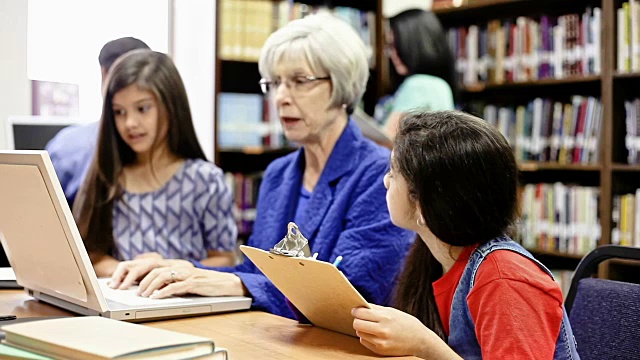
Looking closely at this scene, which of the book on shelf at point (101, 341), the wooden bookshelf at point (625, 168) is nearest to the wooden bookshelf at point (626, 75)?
the wooden bookshelf at point (625, 168)

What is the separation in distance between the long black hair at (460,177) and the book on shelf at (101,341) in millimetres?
469

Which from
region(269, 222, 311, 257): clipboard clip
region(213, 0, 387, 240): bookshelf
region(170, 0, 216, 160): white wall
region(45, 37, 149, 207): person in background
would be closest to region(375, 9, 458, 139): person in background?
region(213, 0, 387, 240): bookshelf

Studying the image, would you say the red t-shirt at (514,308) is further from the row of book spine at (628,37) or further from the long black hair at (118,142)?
the row of book spine at (628,37)

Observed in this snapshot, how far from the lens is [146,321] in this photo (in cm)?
144

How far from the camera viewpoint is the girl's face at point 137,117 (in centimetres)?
209

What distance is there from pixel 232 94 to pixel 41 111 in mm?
1035

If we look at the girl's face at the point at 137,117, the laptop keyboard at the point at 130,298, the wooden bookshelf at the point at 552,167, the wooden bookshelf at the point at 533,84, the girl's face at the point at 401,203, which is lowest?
the laptop keyboard at the point at 130,298

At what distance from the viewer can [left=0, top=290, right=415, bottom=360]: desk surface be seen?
1.23 m

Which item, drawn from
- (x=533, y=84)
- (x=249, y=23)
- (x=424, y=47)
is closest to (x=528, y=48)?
(x=533, y=84)

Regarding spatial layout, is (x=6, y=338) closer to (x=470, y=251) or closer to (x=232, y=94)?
(x=470, y=251)

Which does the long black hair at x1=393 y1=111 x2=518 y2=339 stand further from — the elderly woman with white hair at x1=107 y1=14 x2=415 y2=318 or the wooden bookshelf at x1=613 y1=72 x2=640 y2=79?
the wooden bookshelf at x1=613 y1=72 x2=640 y2=79

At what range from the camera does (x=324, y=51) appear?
1.95 meters

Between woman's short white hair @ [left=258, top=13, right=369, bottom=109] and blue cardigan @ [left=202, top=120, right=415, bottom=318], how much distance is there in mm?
113

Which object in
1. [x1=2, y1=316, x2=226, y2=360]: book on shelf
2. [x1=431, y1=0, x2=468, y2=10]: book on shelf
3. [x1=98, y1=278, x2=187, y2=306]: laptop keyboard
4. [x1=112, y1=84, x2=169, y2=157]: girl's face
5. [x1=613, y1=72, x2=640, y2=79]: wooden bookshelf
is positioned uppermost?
[x1=431, y1=0, x2=468, y2=10]: book on shelf
